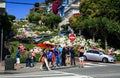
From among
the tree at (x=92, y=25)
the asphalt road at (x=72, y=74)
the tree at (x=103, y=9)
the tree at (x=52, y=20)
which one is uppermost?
the tree at (x=52, y=20)

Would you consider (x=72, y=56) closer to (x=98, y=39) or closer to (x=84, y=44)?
(x=84, y=44)

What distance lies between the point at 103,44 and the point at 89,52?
1374 cm

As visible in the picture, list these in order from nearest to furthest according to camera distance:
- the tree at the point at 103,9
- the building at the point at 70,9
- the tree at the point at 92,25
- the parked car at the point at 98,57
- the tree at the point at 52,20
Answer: the parked car at the point at 98,57
the tree at the point at 92,25
the tree at the point at 103,9
the building at the point at 70,9
the tree at the point at 52,20

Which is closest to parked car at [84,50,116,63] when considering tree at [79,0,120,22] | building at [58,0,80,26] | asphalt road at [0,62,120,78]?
asphalt road at [0,62,120,78]

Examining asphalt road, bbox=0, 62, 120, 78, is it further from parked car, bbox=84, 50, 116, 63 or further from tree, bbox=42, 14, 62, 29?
tree, bbox=42, 14, 62, 29

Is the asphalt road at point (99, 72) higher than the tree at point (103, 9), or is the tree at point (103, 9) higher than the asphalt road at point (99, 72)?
the tree at point (103, 9)

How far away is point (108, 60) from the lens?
141ft

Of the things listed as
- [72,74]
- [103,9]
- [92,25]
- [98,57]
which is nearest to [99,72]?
[72,74]

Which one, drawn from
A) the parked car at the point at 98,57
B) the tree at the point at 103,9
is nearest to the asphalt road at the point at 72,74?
the parked car at the point at 98,57

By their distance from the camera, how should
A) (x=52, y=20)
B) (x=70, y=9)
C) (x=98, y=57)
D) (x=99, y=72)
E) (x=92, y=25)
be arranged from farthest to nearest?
(x=52, y=20), (x=70, y=9), (x=92, y=25), (x=98, y=57), (x=99, y=72)

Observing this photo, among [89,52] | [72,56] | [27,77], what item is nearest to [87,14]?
[89,52]

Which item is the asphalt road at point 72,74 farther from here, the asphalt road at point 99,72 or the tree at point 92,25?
the tree at point 92,25

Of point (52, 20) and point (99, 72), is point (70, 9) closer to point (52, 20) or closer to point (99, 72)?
point (52, 20)

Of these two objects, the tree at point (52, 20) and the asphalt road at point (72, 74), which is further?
the tree at point (52, 20)
